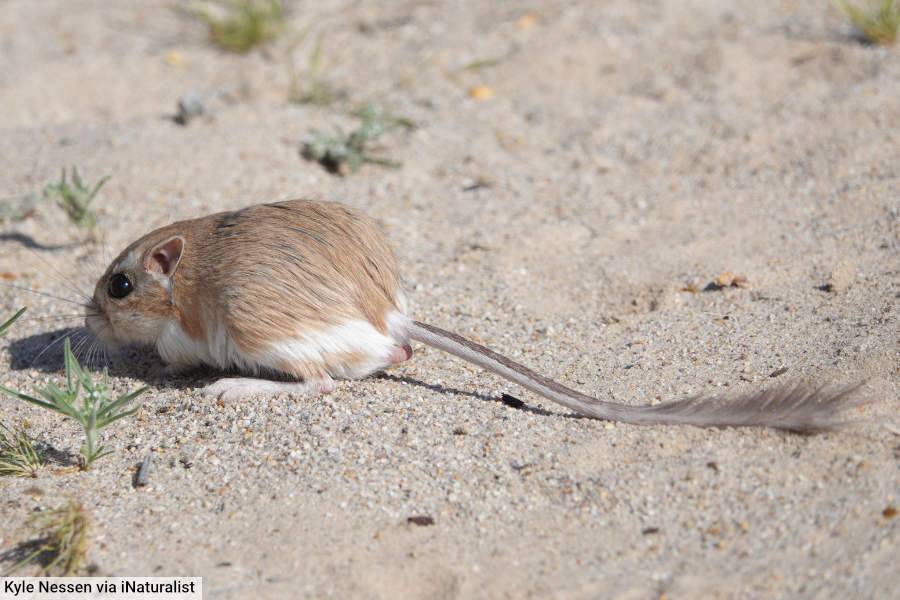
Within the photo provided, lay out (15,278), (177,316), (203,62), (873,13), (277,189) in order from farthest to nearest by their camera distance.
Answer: (203,62) → (873,13) → (277,189) → (15,278) → (177,316)

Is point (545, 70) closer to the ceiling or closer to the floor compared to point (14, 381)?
closer to the ceiling

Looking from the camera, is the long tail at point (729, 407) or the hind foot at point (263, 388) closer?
the long tail at point (729, 407)

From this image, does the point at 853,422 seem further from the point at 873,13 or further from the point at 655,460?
the point at 873,13

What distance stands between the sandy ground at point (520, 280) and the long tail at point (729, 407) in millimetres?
71

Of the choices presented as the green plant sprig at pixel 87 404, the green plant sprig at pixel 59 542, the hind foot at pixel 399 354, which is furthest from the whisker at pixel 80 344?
the hind foot at pixel 399 354

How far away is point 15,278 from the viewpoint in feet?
16.7

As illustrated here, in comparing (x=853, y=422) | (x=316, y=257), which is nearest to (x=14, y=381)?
(x=316, y=257)

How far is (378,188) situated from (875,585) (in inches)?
150

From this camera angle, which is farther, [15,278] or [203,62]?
[203,62]

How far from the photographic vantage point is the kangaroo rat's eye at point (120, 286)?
13.7 ft

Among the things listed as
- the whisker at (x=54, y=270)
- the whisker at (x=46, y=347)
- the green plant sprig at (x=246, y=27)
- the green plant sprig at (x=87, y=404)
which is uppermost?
the green plant sprig at (x=246, y=27)

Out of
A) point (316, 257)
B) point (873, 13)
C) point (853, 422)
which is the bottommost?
point (853, 422)

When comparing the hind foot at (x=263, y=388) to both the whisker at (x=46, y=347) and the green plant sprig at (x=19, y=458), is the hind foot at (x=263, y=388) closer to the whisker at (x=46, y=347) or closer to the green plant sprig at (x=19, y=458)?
the green plant sprig at (x=19, y=458)

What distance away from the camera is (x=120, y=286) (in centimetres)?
419
